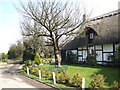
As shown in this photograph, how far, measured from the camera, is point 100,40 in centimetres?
1933

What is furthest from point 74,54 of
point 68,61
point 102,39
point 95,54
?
point 102,39

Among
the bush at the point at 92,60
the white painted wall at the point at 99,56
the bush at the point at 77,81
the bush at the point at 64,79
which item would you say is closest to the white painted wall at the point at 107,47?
the white painted wall at the point at 99,56

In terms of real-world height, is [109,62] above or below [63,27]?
below

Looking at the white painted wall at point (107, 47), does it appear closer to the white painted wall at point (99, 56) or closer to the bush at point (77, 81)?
the white painted wall at point (99, 56)

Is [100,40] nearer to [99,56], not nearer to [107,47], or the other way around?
[107,47]

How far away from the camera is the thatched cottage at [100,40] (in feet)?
59.8

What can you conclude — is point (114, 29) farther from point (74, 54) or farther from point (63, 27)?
point (74, 54)

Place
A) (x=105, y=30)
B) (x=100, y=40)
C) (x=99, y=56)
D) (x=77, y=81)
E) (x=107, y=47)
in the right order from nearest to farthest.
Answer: (x=77, y=81)
(x=107, y=47)
(x=100, y=40)
(x=105, y=30)
(x=99, y=56)

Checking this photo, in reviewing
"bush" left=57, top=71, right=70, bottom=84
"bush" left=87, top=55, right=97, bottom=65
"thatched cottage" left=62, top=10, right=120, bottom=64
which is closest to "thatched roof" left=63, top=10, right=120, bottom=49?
"thatched cottage" left=62, top=10, right=120, bottom=64

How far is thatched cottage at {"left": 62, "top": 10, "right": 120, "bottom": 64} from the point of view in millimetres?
18219

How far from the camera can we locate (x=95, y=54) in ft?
66.1

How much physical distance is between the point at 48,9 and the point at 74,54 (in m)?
11.1

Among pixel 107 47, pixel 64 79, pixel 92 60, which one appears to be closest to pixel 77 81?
pixel 64 79

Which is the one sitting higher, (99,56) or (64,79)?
(99,56)
